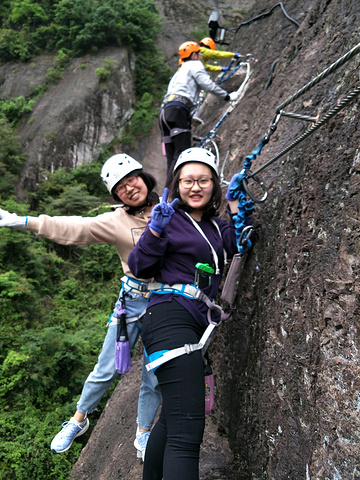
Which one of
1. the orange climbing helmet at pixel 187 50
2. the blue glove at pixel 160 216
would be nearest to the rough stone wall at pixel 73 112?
the orange climbing helmet at pixel 187 50

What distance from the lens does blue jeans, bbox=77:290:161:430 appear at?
9.20ft

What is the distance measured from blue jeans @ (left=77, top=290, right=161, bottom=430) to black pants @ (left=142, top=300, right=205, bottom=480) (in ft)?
1.73

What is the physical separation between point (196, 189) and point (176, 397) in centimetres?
129

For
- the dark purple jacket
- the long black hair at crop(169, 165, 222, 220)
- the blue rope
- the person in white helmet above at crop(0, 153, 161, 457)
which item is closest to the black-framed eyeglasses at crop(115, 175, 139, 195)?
the person in white helmet above at crop(0, 153, 161, 457)

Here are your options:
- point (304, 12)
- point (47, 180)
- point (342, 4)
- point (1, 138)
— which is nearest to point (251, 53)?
point (304, 12)

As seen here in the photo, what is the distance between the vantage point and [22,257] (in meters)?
8.61

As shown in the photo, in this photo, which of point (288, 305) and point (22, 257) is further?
point (22, 257)

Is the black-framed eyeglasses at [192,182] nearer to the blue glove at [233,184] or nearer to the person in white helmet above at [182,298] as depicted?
the person in white helmet above at [182,298]

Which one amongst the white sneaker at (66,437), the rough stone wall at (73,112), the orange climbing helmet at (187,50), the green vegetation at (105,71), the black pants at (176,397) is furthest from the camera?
the green vegetation at (105,71)

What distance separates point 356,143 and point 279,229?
76 centimetres

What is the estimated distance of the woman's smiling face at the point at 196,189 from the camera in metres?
2.49

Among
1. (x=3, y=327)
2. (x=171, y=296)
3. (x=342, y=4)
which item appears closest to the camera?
(x=171, y=296)

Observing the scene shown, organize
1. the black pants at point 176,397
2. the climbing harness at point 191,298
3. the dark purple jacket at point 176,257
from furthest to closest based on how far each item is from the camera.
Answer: the dark purple jacket at point 176,257
the climbing harness at point 191,298
the black pants at point 176,397

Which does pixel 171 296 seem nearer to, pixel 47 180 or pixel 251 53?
pixel 251 53
